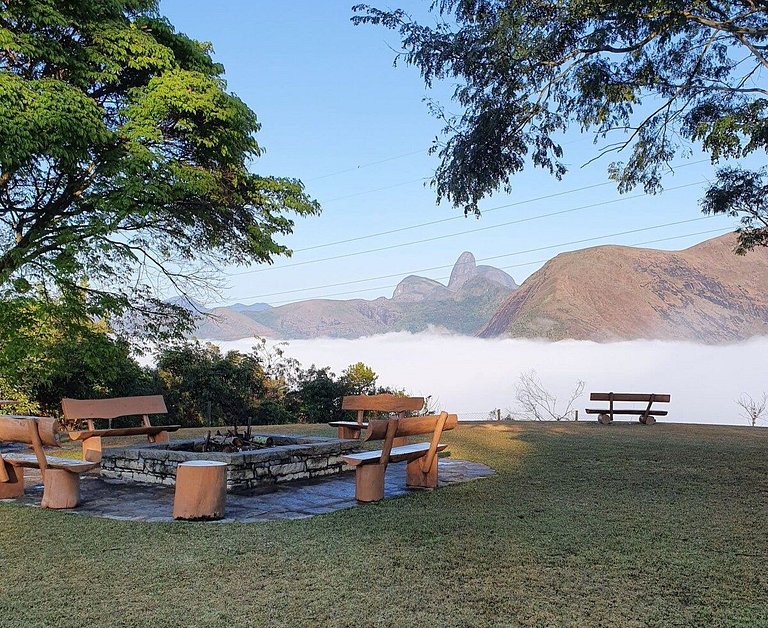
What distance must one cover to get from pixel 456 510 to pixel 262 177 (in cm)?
874

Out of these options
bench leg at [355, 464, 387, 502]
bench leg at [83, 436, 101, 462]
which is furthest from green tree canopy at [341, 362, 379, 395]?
bench leg at [355, 464, 387, 502]

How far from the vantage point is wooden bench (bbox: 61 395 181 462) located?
8.10 meters

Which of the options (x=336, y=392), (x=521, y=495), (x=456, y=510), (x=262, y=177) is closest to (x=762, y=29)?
(x=521, y=495)

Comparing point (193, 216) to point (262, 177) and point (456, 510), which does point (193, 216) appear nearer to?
point (262, 177)

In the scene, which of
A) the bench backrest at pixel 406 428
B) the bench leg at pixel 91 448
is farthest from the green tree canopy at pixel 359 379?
the bench backrest at pixel 406 428

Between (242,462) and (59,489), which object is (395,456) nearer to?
→ (242,462)

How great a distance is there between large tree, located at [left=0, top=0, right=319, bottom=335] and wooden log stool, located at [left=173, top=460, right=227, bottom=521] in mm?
6111

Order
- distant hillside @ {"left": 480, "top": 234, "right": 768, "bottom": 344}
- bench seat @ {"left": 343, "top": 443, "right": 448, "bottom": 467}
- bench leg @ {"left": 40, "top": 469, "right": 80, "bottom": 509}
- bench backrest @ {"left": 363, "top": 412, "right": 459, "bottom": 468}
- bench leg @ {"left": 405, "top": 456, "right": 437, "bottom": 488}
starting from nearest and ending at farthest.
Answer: bench leg @ {"left": 40, "top": 469, "right": 80, "bottom": 509} → bench seat @ {"left": 343, "top": 443, "right": 448, "bottom": 467} → bench backrest @ {"left": 363, "top": 412, "right": 459, "bottom": 468} → bench leg @ {"left": 405, "top": 456, "right": 437, "bottom": 488} → distant hillside @ {"left": 480, "top": 234, "right": 768, "bottom": 344}

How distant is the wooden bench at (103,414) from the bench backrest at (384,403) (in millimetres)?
3245

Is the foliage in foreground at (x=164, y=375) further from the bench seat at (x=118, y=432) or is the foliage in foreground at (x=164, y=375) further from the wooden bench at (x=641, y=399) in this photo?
the wooden bench at (x=641, y=399)

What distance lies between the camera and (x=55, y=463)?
5633 millimetres

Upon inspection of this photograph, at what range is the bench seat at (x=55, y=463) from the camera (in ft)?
18.4

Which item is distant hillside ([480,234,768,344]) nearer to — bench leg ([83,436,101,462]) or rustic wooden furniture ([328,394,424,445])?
rustic wooden furniture ([328,394,424,445])

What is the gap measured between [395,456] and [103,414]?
14.0 feet
